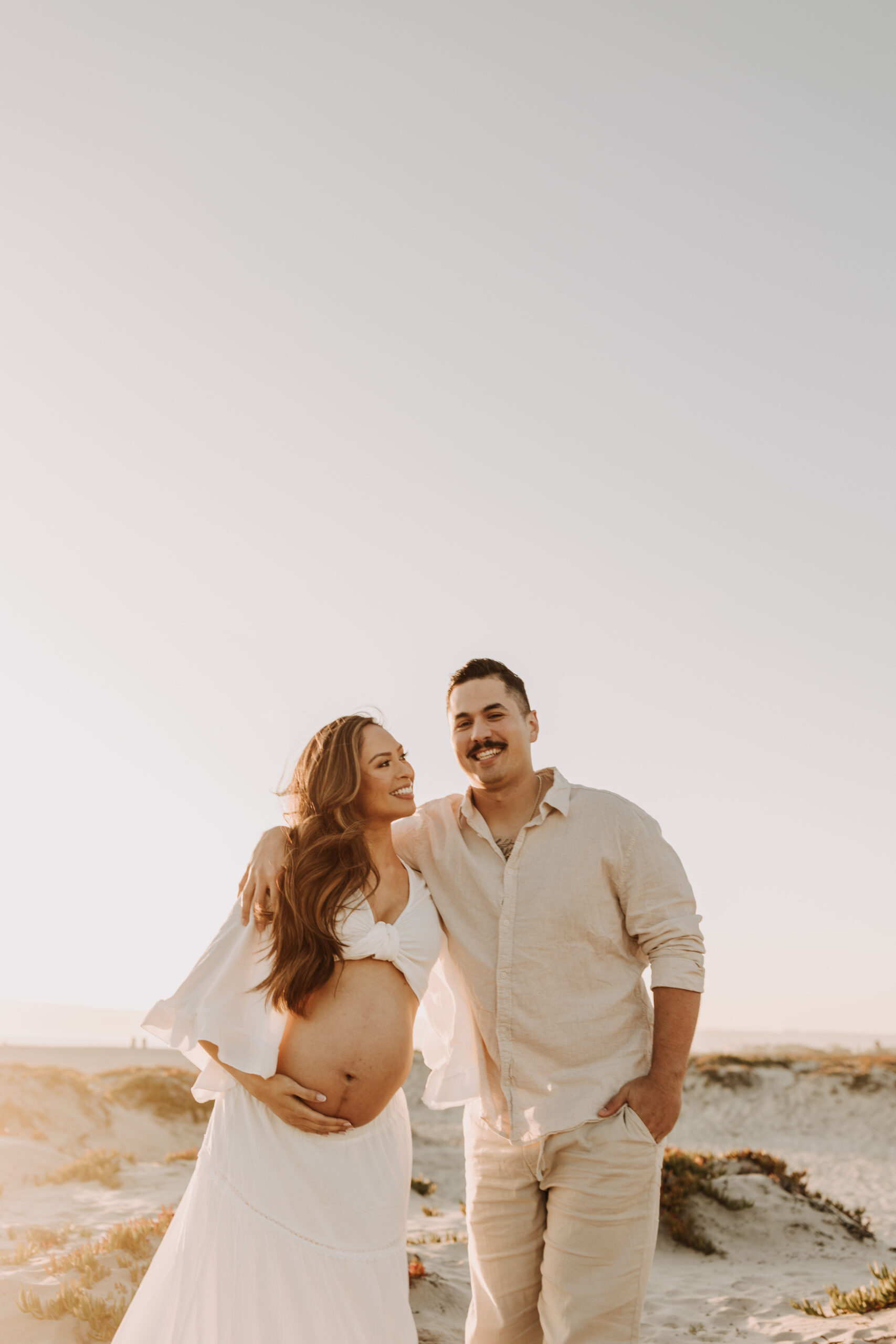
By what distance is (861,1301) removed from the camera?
6102 mm

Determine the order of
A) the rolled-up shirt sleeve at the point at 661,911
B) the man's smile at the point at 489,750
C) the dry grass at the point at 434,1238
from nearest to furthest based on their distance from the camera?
the rolled-up shirt sleeve at the point at 661,911 → the man's smile at the point at 489,750 → the dry grass at the point at 434,1238

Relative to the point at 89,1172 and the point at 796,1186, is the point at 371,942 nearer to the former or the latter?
the point at 796,1186

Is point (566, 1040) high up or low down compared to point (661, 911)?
down

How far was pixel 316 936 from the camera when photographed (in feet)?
10.8

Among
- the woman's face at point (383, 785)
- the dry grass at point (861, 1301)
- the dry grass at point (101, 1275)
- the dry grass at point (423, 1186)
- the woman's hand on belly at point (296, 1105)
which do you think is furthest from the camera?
the dry grass at point (423, 1186)

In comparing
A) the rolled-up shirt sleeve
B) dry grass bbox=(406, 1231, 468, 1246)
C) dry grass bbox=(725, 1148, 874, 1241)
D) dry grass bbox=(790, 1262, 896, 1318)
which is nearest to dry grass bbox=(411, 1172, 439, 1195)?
dry grass bbox=(406, 1231, 468, 1246)

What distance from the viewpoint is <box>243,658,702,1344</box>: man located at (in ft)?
10.9

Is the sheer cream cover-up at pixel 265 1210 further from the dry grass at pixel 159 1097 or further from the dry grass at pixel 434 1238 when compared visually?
the dry grass at pixel 159 1097

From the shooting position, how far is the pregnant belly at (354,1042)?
3182 mm

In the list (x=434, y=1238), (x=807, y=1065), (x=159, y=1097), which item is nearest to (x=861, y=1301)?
(x=434, y=1238)

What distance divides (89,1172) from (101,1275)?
229 inches

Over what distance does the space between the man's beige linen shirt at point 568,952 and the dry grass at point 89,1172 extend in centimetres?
933

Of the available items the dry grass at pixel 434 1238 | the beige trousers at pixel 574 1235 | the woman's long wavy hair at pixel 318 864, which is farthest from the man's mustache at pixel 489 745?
the dry grass at pixel 434 1238

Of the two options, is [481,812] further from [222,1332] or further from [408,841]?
[222,1332]
